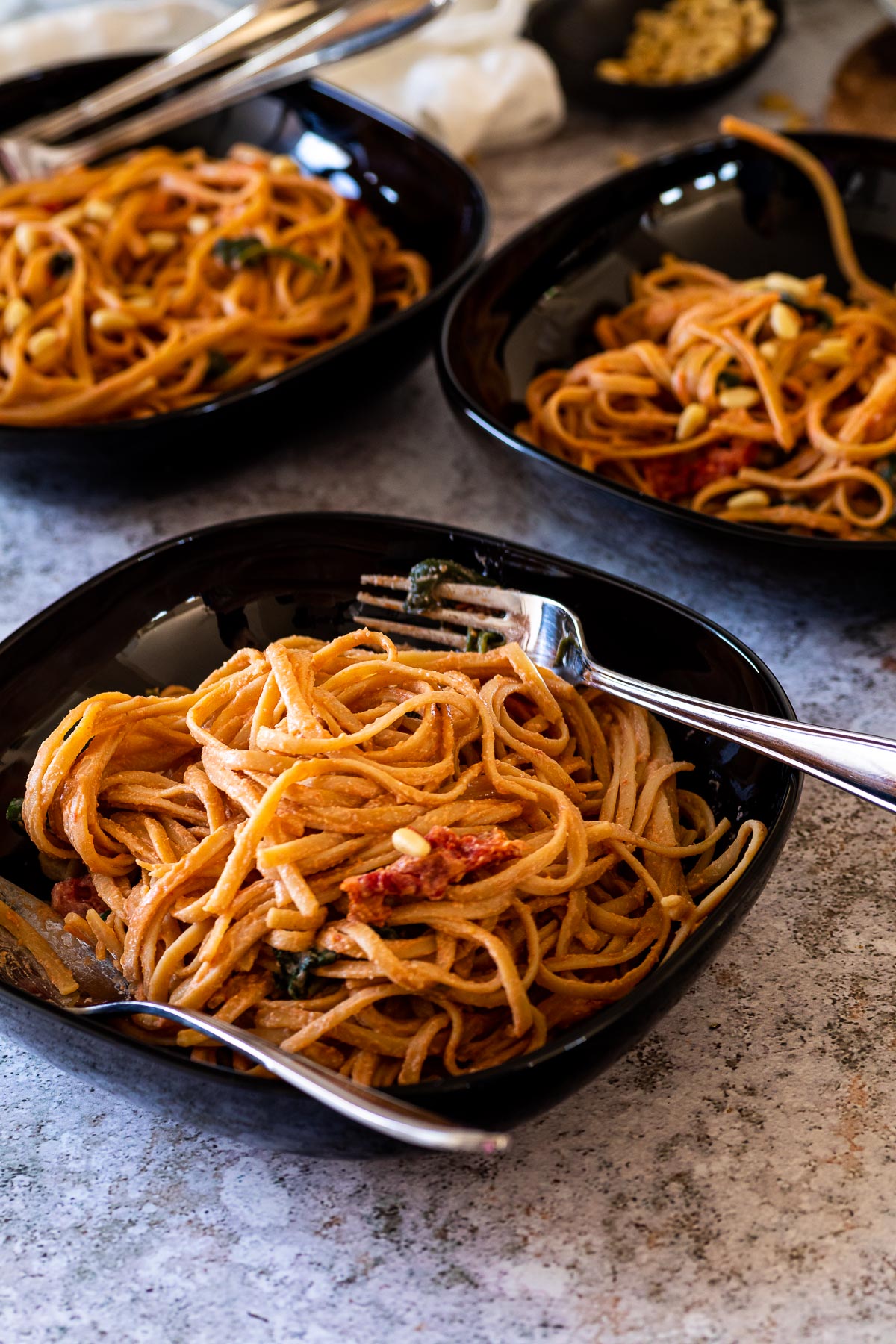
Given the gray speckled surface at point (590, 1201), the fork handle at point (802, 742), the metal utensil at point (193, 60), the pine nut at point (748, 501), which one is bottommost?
the gray speckled surface at point (590, 1201)

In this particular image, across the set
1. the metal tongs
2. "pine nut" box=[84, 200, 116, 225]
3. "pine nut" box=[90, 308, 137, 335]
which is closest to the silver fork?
"pine nut" box=[90, 308, 137, 335]

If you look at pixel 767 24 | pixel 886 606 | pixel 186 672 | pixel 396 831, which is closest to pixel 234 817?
pixel 396 831

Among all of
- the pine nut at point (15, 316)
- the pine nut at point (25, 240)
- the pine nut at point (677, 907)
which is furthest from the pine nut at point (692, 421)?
the pine nut at point (25, 240)

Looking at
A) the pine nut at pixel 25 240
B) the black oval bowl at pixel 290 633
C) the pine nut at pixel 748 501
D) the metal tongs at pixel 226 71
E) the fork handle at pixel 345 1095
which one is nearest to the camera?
the fork handle at pixel 345 1095

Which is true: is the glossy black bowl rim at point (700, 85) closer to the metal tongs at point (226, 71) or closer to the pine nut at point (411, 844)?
the metal tongs at point (226, 71)

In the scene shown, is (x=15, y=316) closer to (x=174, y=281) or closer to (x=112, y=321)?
(x=112, y=321)

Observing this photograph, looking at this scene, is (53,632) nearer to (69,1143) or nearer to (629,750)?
(69,1143)

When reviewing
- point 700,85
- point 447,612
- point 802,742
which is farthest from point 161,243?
point 802,742
